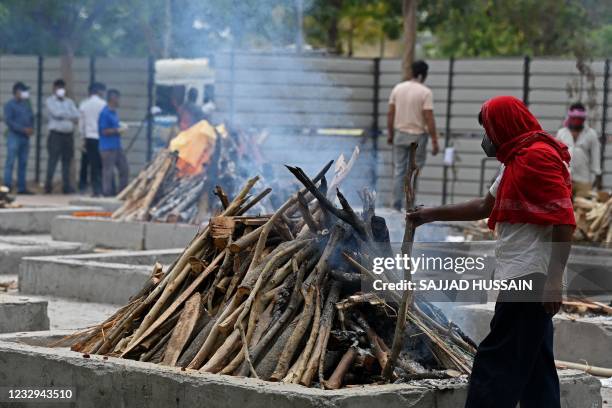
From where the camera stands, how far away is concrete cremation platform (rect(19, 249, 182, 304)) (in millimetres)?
10258

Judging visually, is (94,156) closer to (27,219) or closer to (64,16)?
(64,16)

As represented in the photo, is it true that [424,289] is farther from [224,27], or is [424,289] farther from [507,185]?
[224,27]

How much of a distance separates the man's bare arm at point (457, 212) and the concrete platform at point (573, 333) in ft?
7.99

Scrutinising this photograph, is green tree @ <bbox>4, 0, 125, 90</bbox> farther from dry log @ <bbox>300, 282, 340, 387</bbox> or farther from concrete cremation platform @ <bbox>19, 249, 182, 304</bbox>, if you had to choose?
dry log @ <bbox>300, 282, 340, 387</bbox>

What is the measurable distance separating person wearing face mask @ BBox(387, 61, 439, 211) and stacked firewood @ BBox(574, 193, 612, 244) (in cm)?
242

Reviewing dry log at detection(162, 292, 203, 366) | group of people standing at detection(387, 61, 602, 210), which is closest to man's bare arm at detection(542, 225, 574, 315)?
dry log at detection(162, 292, 203, 366)

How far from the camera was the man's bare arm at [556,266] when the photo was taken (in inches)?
216

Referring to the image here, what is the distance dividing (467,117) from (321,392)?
17.4 meters

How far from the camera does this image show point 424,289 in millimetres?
7328

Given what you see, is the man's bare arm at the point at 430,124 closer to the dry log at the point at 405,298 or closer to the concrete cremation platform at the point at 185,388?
the concrete cremation platform at the point at 185,388

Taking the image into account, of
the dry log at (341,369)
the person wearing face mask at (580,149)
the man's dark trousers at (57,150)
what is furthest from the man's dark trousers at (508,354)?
the man's dark trousers at (57,150)

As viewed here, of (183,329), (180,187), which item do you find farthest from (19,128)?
(183,329)

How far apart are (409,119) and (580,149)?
2.13m

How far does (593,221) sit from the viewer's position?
13273 mm
